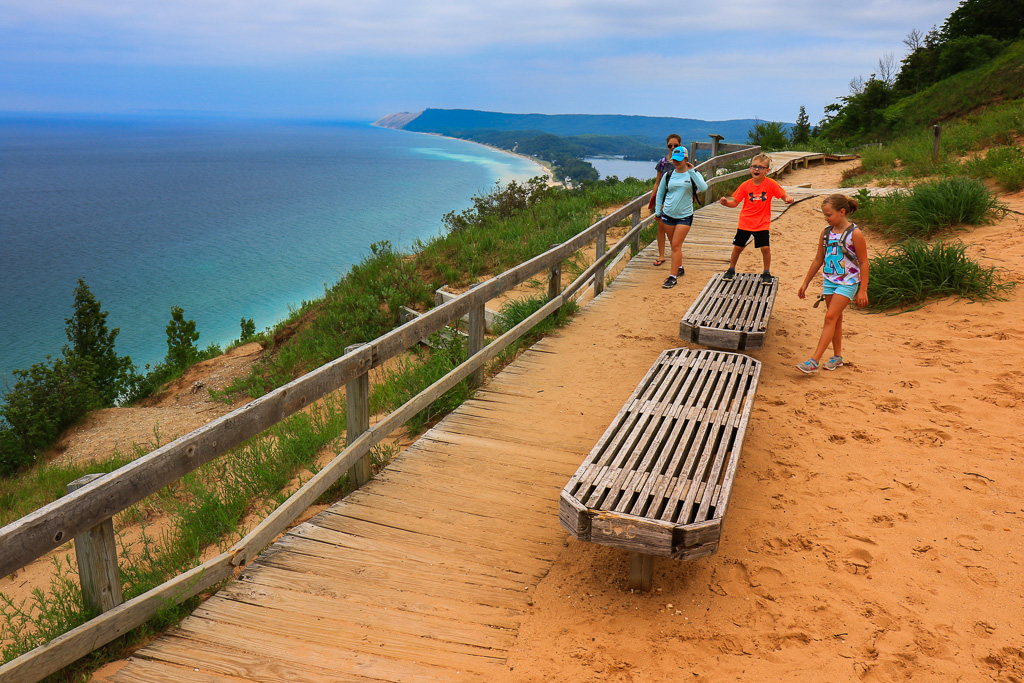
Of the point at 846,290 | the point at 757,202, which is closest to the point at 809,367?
the point at 846,290

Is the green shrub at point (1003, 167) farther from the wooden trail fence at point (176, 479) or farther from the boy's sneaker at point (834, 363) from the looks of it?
the wooden trail fence at point (176, 479)

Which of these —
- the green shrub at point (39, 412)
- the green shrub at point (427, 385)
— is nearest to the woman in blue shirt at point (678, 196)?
the green shrub at point (427, 385)

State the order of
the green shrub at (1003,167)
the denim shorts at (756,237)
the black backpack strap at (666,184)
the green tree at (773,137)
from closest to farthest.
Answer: the denim shorts at (756,237) < the black backpack strap at (666,184) < the green shrub at (1003,167) < the green tree at (773,137)

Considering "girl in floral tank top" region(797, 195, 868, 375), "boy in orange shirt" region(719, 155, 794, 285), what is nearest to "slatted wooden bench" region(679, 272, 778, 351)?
"boy in orange shirt" region(719, 155, 794, 285)

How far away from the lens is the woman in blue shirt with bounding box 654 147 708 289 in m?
8.73

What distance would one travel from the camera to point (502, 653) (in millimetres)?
2721

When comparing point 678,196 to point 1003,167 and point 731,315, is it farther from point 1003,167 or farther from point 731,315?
point 1003,167

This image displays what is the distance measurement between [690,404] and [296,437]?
3.55m

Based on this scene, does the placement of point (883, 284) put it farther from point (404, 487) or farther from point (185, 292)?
point (185, 292)

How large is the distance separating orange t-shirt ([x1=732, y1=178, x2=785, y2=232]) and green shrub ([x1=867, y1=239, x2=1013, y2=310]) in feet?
5.13

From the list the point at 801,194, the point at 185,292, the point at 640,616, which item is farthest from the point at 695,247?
the point at 185,292

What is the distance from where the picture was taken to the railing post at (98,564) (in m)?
2.50

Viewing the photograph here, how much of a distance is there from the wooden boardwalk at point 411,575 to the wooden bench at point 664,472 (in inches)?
21.7

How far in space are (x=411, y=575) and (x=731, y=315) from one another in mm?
4451
